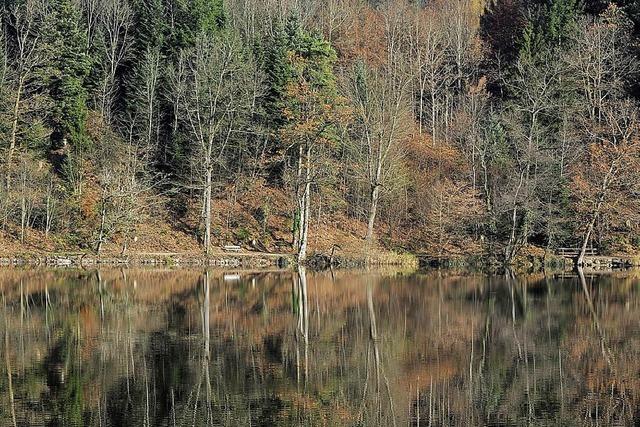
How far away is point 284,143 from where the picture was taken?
187 ft

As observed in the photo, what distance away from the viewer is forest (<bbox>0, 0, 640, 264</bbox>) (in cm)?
5634

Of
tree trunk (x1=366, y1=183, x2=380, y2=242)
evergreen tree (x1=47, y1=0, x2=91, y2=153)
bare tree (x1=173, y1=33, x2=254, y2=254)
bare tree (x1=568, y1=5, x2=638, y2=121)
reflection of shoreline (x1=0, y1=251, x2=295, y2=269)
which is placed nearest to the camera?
reflection of shoreline (x1=0, y1=251, x2=295, y2=269)

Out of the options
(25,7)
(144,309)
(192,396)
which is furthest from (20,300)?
(25,7)

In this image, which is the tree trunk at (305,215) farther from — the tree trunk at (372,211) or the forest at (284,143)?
the tree trunk at (372,211)

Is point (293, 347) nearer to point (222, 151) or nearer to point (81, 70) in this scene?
point (222, 151)

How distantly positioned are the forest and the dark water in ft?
51.8

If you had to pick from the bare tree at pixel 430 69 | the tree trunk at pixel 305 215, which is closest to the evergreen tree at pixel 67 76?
the tree trunk at pixel 305 215

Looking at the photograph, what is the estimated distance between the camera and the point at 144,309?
3306 cm

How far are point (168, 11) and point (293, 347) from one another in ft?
178

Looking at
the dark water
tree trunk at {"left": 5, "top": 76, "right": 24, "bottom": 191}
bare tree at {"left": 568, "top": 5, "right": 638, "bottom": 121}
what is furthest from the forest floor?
bare tree at {"left": 568, "top": 5, "right": 638, "bottom": 121}

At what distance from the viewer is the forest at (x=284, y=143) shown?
56344 mm

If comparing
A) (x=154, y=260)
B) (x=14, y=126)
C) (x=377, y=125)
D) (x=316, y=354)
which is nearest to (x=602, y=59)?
(x=377, y=125)

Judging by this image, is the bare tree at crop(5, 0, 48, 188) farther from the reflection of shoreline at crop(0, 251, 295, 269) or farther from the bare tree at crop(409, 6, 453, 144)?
the bare tree at crop(409, 6, 453, 144)

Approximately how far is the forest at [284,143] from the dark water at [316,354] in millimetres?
15804
